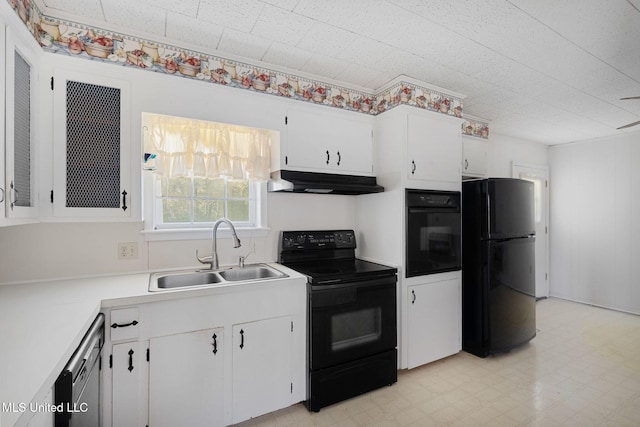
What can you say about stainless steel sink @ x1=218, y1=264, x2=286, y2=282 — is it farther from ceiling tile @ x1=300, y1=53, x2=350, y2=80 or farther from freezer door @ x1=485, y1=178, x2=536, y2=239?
freezer door @ x1=485, y1=178, x2=536, y2=239

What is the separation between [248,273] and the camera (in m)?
2.29

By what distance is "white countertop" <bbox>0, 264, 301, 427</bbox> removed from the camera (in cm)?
81

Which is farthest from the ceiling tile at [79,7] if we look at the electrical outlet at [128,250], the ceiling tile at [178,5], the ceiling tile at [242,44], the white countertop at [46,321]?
the white countertop at [46,321]

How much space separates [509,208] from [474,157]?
0.96 meters

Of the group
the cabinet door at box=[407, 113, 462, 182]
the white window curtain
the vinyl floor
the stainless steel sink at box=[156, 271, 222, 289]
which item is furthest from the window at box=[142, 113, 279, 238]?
the vinyl floor

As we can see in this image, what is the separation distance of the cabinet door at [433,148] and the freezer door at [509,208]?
0.39 meters

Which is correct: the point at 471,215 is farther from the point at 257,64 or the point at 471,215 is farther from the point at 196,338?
the point at 196,338

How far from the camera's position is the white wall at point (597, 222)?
3.95 meters

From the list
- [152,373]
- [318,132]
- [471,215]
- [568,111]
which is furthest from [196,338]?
[568,111]

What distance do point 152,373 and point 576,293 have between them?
553 centimetres

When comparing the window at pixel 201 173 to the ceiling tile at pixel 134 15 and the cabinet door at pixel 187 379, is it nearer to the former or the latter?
the ceiling tile at pixel 134 15

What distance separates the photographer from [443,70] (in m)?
2.44

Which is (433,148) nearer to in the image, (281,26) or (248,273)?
(281,26)

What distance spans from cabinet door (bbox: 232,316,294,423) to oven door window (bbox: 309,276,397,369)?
0.19m
